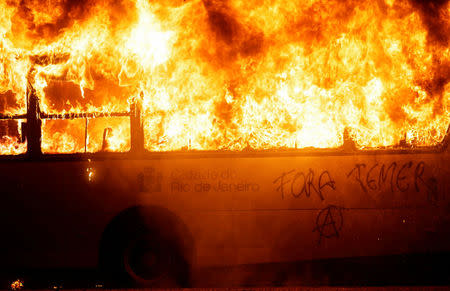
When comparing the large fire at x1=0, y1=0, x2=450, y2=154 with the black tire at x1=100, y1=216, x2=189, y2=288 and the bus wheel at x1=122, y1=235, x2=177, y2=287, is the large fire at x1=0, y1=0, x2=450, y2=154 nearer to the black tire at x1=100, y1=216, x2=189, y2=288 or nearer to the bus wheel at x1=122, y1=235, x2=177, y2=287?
the black tire at x1=100, y1=216, x2=189, y2=288

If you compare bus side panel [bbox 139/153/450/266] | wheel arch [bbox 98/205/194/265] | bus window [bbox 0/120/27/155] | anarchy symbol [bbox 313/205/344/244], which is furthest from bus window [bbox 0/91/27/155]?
anarchy symbol [bbox 313/205/344/244]

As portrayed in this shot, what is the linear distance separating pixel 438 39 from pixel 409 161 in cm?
182

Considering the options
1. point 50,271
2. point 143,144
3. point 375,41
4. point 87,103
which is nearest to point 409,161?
point 375,41

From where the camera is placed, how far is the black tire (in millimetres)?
4719

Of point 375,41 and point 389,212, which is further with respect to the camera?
point 375,41

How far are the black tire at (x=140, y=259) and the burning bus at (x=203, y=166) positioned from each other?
2cm

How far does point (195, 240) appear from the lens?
15.2 ft

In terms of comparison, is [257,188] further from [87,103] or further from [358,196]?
[87,103]

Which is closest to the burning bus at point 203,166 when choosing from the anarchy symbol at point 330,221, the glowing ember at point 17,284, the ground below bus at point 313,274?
the anarchy symbol at point 330,221

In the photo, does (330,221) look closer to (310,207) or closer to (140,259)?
(310,207)

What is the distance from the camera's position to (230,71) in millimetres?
4996

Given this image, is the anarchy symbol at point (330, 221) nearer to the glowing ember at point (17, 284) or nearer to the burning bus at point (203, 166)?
the burning bus at point (203, 166)

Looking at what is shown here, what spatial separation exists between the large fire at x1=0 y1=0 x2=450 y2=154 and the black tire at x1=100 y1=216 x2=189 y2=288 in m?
1.08

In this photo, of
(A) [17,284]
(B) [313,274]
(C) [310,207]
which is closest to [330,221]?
(C) [310,207]
